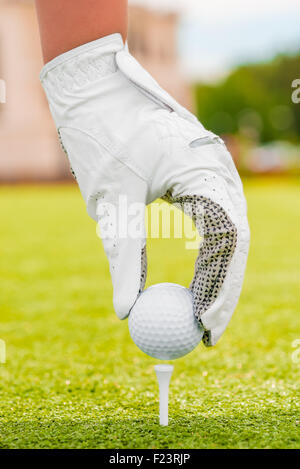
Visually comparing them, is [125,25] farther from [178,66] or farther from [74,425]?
[178,66]

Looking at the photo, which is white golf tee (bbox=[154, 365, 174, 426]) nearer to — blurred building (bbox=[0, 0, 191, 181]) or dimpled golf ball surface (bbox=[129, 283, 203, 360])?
dimpled golf ball surface (bbox=[129, 283, 203, 360])

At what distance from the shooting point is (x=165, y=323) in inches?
59.2

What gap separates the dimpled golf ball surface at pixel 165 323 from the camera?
4.95ft

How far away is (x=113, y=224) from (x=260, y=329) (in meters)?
1.63

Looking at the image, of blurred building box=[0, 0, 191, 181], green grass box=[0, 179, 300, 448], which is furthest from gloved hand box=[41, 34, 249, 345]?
blurred building box=[0, 0, 191, 181]

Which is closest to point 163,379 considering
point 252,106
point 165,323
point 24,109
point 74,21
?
point 165,323

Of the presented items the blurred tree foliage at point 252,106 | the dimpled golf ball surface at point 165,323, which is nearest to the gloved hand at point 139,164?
the dimpled golf ball surface at point 165,323

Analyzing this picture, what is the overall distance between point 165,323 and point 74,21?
0.78 meters

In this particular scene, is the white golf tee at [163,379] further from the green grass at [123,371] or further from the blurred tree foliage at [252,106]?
the blurred tree foliage at [252,106]

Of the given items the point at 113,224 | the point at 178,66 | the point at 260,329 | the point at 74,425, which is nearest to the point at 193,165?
the point at 113,224

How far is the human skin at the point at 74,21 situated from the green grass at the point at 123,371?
3.34 feet

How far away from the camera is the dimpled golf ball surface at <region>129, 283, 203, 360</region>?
151 centimetres

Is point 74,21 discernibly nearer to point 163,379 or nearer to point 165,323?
point 165,323

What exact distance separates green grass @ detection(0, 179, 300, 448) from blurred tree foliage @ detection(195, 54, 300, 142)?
1608 inches
